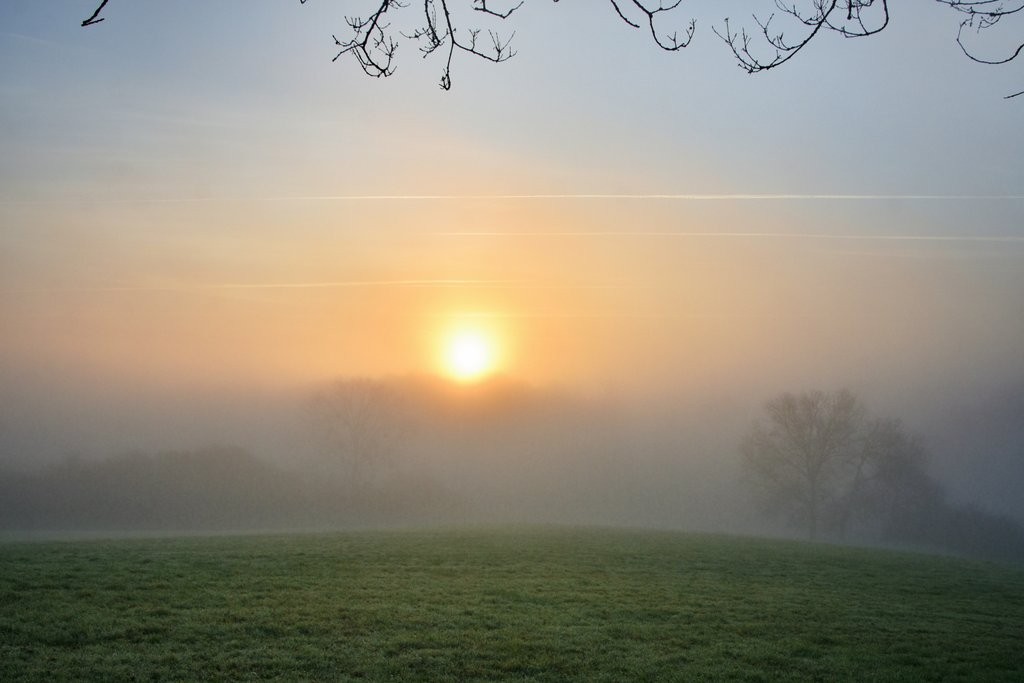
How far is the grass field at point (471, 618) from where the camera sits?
11.7m

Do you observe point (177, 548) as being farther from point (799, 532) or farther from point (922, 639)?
point (799, 532)

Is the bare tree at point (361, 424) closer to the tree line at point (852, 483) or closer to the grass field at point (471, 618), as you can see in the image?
the tree line at point (852, 483)

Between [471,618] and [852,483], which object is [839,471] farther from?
[471,618]

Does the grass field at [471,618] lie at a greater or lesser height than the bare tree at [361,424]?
lesser

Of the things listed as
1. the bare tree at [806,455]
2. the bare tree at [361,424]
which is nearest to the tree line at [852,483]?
the bare tree at [806,455]

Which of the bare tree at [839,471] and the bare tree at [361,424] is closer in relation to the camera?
the bare tree at [839,471]

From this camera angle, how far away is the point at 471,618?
14688 millimetres

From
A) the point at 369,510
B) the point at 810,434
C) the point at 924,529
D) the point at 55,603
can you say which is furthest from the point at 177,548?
the point at 924,529

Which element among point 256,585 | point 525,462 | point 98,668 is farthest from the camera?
point 525,462

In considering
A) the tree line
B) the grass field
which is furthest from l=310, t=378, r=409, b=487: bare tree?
the grass field

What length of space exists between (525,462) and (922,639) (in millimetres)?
84507

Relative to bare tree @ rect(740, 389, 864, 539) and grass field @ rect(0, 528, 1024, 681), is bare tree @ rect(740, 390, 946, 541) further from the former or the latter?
grass field @ rect(0, 528, 1024, 681)

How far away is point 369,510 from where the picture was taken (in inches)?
2645

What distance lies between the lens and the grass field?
461 inches
